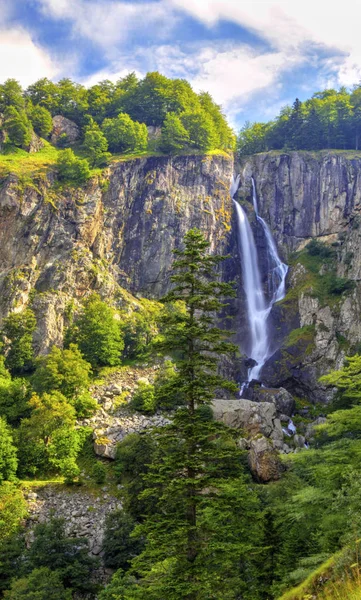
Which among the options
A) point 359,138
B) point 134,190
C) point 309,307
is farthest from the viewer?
point 359,138

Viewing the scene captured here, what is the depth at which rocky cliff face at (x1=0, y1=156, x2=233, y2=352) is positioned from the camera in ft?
168

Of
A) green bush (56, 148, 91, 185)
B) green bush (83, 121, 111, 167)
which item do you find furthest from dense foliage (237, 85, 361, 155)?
green bush (56, 148, 91, 185)

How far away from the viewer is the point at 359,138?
7525 cm

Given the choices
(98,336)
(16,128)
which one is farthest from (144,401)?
(16,128)

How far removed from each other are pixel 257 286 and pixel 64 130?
41099mm

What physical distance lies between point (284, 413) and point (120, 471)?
17.5 metres

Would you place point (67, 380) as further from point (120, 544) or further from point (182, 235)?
point (182, 235)

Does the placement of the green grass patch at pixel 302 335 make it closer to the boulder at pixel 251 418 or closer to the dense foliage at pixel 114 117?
the boulder at pixel 251 418

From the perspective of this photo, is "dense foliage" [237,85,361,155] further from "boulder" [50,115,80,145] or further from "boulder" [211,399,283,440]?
"boulder" [211,399,283,440]

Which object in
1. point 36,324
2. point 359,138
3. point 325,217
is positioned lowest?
point 36,324

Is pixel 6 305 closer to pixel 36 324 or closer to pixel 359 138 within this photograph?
pixel 36 324

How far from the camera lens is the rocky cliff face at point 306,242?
48438mm

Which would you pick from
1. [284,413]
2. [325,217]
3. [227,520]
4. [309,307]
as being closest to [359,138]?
[325,217]

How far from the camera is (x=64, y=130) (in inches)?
2857
